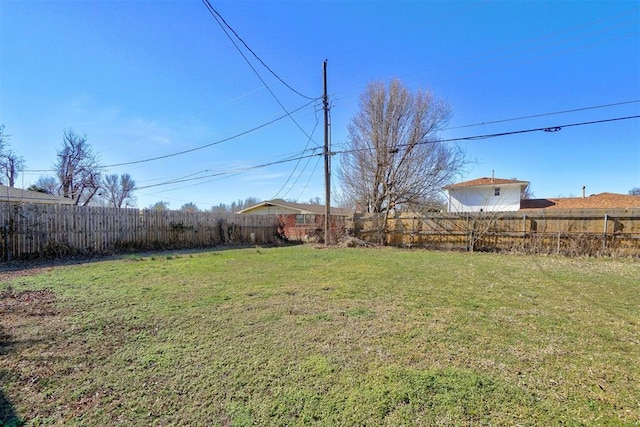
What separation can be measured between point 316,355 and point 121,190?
144ft

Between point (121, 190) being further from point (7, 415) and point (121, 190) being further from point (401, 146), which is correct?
point (7, 415)

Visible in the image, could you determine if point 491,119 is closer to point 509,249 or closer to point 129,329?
point 509,249

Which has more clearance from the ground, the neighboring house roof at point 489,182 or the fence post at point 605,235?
the neighboring house roof at point 489,182

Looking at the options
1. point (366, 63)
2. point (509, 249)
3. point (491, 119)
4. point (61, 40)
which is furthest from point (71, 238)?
point (509, 249)

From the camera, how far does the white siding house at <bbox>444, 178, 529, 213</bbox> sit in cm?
2145

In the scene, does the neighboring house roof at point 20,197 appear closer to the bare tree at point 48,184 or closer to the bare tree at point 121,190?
the bare tree at point 48,184

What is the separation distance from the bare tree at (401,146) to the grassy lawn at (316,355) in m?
10.9

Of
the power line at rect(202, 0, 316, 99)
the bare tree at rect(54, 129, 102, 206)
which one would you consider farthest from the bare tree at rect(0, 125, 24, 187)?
the power line at rect(202, 0, 316, 99)

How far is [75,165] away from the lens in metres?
23.8

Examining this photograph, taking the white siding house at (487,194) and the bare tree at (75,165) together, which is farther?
the bare tree at (75,165)

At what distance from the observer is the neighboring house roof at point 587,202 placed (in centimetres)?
1902

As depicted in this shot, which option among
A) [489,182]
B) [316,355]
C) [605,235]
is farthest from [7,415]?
[489,182]

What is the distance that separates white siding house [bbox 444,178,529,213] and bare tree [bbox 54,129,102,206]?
29066mm

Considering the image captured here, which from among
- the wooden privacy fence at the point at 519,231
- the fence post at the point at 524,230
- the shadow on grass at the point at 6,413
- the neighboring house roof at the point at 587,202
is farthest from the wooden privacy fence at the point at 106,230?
the neighboring house roof at the point at 587,202
